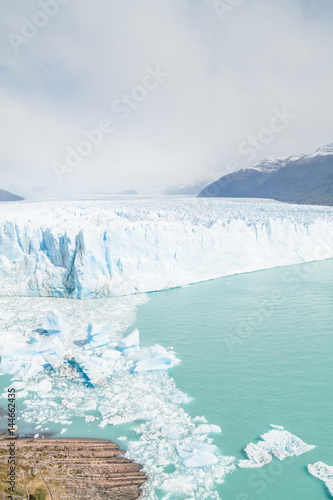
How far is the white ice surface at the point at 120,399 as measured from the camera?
4.13 m

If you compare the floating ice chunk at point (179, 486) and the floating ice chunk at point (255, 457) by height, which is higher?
the floating ice chunk at point (255, 457)

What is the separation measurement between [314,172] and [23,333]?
7825cm

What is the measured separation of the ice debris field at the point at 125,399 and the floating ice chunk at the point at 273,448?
1 centimetres

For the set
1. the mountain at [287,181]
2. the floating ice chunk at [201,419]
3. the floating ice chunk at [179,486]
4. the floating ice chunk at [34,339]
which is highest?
the mountain at [287,181]

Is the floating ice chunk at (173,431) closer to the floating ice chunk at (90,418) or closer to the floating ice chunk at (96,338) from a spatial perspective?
the floating ice chunk at (90,418)

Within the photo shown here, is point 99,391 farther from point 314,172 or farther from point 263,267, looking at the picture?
point 314,172

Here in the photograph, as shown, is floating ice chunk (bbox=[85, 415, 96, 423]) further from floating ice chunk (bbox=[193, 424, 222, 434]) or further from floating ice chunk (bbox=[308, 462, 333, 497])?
floating ice chunk (bbox=[308, 462, 333, 497])

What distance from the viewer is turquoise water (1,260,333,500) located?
413cm

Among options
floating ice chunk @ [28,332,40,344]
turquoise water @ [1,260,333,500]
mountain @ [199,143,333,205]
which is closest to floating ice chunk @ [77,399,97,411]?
turquoise water @ [1,260,333,500]

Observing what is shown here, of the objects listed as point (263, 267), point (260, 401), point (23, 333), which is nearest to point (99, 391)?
point (260, 401)

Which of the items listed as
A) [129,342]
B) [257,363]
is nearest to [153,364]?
[129,342]

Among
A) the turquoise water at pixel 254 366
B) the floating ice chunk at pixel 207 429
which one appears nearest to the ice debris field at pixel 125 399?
the floating ice chunk at pixel 207 429

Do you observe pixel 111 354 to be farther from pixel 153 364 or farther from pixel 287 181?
pixel 287 181

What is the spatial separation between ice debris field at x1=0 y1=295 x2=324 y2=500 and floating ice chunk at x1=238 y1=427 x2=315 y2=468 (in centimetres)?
1
